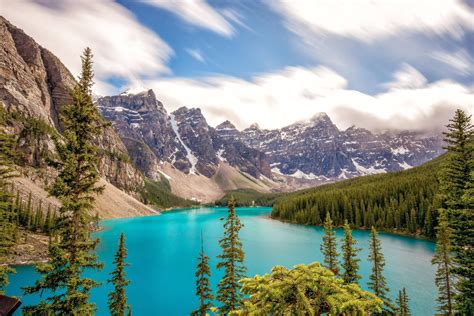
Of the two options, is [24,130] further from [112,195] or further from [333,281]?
[333,281]

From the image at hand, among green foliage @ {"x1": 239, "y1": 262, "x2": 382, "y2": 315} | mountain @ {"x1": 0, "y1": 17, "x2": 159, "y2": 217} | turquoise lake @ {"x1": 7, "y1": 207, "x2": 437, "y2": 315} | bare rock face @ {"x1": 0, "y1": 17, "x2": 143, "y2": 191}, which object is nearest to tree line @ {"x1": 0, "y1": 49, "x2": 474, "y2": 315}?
green foliage @ {"x1": 239, "y1": 262, "x2": 382, "y2": 315}

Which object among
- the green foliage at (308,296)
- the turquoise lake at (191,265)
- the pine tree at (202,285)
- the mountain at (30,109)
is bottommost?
the turquoise lake at (191,265)

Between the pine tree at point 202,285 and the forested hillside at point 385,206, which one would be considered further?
the forested hillside at point 385,206

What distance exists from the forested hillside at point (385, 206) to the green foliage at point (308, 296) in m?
89.9

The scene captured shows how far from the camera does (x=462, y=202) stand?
17938 mm

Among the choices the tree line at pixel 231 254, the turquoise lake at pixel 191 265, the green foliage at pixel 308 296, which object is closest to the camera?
the green foliage at pixel 308 296

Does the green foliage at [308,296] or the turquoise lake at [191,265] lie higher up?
the green foliage at [308,296]

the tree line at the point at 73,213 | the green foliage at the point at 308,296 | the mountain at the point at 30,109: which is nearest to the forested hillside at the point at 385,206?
the green foliage at the point at 308,296

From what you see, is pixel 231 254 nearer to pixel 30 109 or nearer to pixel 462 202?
pixel 462 202

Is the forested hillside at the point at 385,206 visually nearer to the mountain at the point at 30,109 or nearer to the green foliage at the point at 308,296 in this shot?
the green foliage at the point at 308,296

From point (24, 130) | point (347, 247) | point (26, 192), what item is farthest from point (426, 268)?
point (24, 130)

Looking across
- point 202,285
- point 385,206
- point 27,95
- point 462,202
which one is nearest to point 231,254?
point 202,285

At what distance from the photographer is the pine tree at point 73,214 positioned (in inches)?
534

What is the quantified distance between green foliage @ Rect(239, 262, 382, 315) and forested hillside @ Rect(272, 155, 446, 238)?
89887 mm
